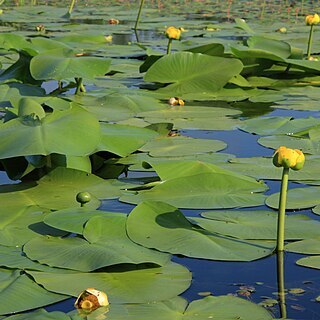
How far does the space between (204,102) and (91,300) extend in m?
2.05

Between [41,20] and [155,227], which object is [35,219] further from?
[41,20]

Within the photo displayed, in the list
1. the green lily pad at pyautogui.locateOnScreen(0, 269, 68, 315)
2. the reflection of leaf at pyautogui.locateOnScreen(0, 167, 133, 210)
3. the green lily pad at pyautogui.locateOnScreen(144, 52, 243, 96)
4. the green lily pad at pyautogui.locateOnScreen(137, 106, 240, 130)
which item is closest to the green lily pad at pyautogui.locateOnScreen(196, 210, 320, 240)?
the reflection of leaf at pyautogui.locateOnScreen(0, 167, 133, 210)

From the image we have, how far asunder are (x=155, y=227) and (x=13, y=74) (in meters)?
1.85

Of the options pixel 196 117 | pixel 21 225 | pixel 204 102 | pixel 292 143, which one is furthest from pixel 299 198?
pixel 204 102

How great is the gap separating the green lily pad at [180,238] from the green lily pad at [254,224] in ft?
0.09

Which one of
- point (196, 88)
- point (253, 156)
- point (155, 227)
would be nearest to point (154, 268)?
point (155, 227)

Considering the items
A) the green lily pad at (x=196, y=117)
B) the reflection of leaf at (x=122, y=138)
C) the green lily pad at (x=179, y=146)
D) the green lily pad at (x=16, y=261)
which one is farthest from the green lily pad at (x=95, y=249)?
the green lily pad at (x=196, y=117)

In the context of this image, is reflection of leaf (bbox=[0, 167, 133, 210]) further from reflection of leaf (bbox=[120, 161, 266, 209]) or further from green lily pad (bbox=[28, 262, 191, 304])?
green lily pad (bbox=[28, 262, 191, 304])

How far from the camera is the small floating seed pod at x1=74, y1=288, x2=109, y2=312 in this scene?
1.30 meters

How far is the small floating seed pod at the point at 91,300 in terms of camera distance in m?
1.30

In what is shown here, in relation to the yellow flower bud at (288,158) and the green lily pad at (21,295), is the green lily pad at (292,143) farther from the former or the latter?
the green lily pad at (21,295)

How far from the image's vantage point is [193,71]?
11.0 feet

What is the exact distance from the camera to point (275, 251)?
5.20 feet

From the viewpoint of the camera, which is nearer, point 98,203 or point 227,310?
point 227,310
